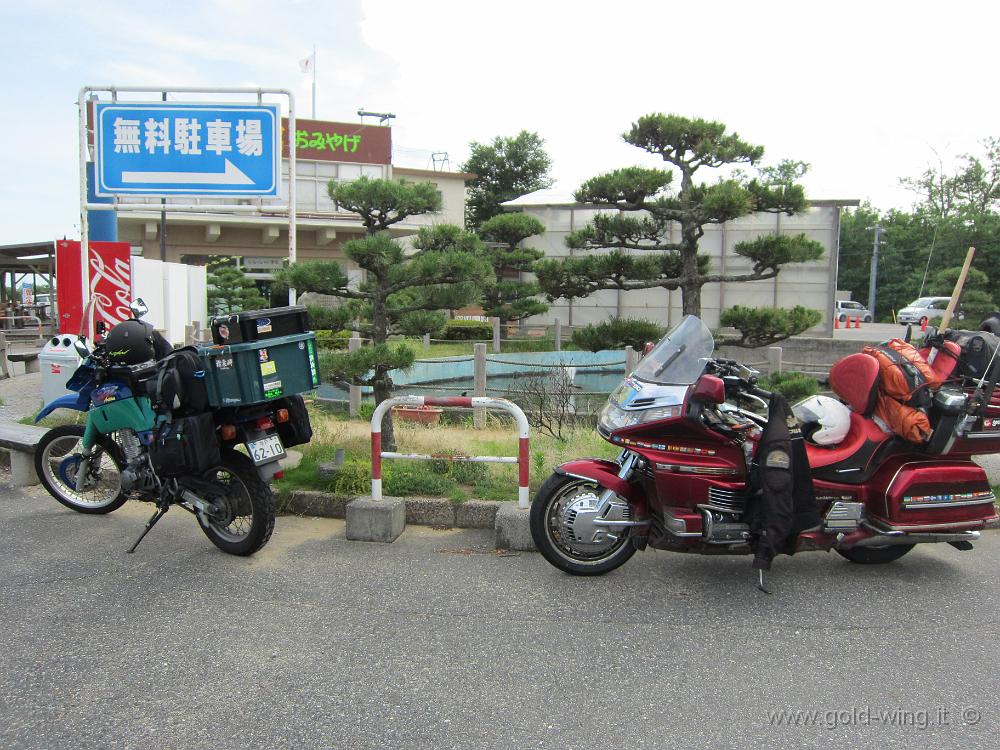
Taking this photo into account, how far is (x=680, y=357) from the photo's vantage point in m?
4.16

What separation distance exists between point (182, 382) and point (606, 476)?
261cm

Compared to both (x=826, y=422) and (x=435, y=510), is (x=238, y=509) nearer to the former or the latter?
(x=435, y=510)

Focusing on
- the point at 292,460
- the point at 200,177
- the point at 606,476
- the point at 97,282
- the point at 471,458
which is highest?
the point at 200,177

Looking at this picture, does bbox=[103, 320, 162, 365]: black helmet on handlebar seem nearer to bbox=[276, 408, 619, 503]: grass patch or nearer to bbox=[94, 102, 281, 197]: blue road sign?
bbox=[276, 408, 619, 503]: grass patch

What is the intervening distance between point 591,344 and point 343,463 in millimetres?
4444

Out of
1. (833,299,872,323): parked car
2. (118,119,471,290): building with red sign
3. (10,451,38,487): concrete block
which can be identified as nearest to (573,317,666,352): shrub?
(10,451,38,487): concrete block

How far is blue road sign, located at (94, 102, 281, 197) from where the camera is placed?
306 inches

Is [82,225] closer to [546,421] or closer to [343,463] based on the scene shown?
[343,463]

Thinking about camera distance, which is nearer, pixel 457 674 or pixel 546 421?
pixel 457 674

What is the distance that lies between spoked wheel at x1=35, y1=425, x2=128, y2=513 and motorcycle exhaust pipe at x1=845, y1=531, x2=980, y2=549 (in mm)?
4893

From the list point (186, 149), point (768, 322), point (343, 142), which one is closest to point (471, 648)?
point (768, 322)

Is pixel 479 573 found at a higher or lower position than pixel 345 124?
lower

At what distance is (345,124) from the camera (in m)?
25.8

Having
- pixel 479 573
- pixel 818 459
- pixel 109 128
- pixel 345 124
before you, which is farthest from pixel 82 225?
pixel 345 124
